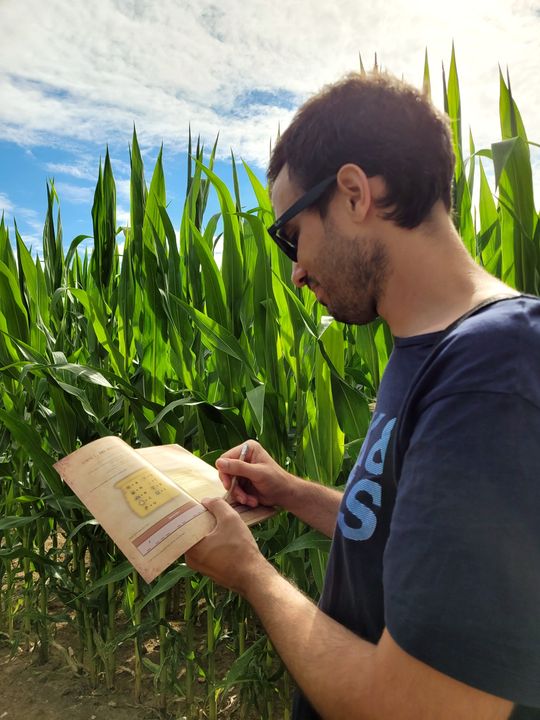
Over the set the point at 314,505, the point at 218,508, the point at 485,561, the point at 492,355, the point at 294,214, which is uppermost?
the point at 294,214

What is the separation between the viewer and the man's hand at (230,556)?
0.71 meters

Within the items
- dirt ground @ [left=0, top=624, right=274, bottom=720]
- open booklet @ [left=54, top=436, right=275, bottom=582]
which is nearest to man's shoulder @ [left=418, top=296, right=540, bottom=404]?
open booklet @ [left=54, top=436, right=275, bottom=582]

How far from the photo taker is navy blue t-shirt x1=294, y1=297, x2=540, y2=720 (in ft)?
1.50

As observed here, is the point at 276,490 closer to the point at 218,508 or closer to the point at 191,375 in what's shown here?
the point at 218,508

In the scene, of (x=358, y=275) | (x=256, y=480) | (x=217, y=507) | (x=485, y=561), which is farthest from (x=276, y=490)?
(x=485, y=561)

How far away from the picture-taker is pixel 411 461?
1.68ft

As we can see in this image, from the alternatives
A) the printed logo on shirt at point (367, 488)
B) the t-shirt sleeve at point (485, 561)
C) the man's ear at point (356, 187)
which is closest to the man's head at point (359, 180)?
the man's ear at point (356, 187)

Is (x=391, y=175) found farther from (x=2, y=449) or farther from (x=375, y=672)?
(x=2, y=449)

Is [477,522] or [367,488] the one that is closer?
[477,522]

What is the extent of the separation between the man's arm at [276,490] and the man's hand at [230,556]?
0.68ft

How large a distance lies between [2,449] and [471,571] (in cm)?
181

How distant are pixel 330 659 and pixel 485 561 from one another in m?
0.21

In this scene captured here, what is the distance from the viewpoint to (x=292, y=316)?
4.24ft

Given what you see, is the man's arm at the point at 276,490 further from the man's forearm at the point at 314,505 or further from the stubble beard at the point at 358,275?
the stubble beard at the point at 358,275
